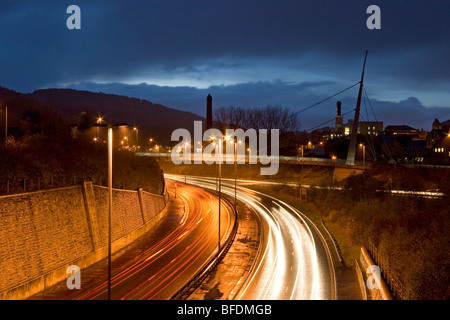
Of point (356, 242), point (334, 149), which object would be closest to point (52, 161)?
point (356, 242)

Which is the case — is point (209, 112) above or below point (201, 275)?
above

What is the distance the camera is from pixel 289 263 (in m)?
28.3

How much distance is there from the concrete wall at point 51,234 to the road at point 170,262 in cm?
241

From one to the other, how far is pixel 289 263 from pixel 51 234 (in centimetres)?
1502

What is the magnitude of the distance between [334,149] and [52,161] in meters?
85.9

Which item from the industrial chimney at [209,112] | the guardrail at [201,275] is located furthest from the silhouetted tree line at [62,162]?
the industrial chimney at [209,112]

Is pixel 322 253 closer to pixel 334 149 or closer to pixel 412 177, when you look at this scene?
pixel 412 177

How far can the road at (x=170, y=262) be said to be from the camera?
75.0 ft
